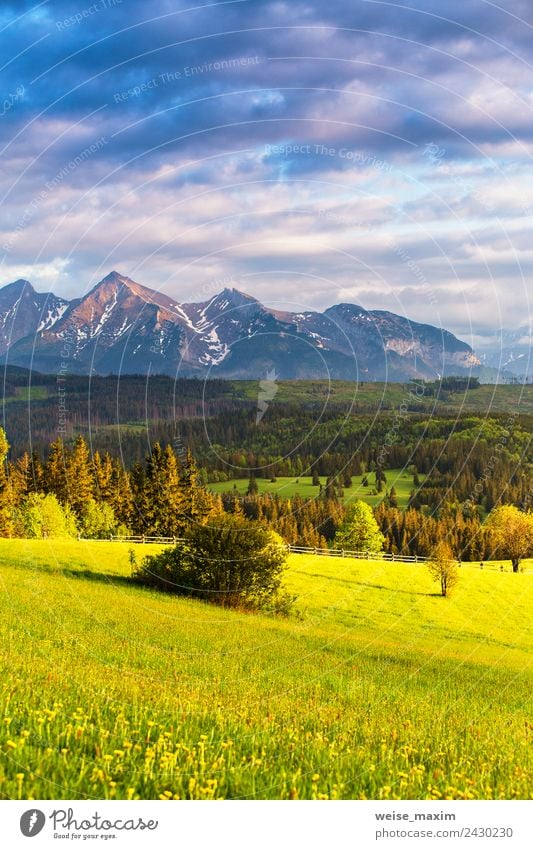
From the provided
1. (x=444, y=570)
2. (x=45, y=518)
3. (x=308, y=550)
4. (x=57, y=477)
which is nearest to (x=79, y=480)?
(x=57, y=477)

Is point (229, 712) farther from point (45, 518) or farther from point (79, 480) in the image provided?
point (79, 480)

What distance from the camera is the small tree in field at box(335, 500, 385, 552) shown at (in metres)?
141

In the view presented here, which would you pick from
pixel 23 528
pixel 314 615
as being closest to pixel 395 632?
pixel 314 615

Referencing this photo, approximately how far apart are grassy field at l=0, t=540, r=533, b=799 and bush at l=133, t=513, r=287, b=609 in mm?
10936

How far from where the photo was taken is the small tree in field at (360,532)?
462 ft

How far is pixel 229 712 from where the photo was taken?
1335cm

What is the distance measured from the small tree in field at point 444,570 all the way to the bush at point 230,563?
3101 cm

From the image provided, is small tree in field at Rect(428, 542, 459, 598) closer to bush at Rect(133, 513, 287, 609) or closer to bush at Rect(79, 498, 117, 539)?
bush at Rect(133, 513, 287, 609)

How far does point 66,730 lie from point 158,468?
4193 inches

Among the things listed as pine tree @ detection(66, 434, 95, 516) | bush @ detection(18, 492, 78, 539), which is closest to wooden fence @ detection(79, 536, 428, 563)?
bush @ detection(18, 492, 78, 539)

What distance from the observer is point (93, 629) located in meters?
28.6

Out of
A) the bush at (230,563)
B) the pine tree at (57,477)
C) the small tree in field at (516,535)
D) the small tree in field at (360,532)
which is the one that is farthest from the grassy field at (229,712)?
the small tree in field at (360,532)

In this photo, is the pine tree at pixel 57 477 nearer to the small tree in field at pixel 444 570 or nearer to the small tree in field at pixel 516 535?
the small tree in field at pixel 444 570

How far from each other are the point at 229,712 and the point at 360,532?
427 ft
